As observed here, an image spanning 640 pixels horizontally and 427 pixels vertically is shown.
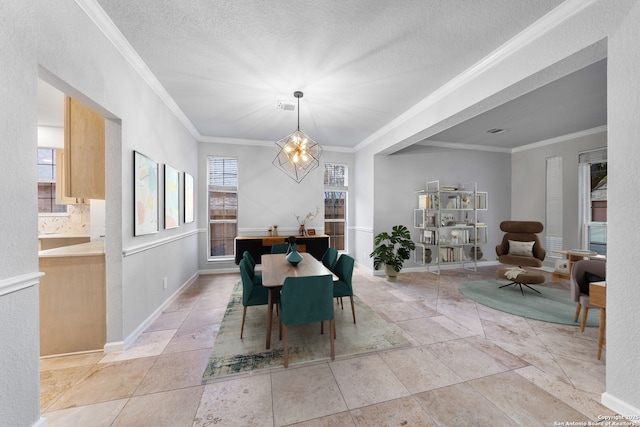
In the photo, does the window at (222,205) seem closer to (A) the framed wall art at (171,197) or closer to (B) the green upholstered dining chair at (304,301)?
(A) the framed wall art at (171,197)

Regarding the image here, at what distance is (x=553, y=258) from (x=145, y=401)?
689cm

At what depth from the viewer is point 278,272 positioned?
2453 millimetres

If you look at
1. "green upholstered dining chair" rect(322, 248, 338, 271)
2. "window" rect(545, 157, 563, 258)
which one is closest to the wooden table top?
"green upholstered dining chair" rect(322, 248, 338, 271)

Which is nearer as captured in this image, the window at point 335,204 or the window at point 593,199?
the window at point 593,199

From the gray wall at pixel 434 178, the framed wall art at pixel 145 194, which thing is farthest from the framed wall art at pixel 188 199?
the gray wall at pixel 434 178

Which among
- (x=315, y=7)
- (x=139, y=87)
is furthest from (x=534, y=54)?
(x=139, y=87)

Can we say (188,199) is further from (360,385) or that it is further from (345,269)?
(360,385)

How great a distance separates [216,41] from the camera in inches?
82.7

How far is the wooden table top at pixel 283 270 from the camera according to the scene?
219cm

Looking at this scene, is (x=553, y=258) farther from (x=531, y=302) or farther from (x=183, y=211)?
(x=183, y=211)

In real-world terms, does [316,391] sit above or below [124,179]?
below

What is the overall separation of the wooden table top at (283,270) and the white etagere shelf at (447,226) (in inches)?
119

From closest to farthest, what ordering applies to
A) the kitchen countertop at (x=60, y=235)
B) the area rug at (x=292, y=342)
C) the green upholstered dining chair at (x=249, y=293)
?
1. the area rug at (x=292, y=342)
2. the green upholstered dining chair at (x=249, y=293)
3. the kitchen countertop at (x=60, y=235)

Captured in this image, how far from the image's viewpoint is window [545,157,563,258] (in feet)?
16.0
